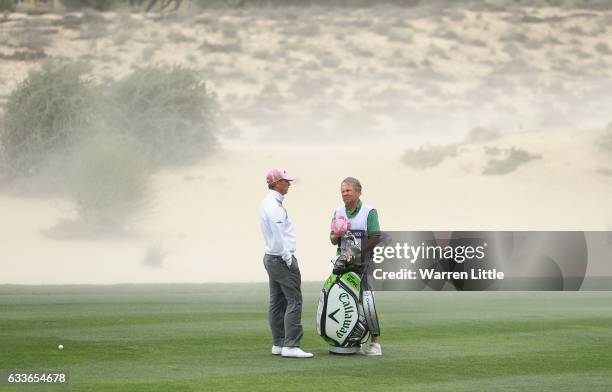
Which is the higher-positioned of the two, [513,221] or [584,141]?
[584,141]

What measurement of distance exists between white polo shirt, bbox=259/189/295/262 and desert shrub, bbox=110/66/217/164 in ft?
192

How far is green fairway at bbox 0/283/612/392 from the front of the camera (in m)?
15.2

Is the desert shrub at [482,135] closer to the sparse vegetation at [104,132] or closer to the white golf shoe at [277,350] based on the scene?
the sparse vegetation at [104,132]

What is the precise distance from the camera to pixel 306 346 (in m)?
19.0

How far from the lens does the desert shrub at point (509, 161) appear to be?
82125mm

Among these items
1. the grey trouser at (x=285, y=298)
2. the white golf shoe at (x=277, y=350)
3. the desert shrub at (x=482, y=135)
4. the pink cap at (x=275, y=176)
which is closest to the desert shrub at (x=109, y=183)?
the desert shrub at (x=482, y=135)

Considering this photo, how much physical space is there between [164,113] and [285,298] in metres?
59.3

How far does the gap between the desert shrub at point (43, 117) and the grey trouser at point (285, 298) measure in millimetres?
57197

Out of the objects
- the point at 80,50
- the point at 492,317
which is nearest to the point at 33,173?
the point at 80,50

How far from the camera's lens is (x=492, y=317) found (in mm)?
24656

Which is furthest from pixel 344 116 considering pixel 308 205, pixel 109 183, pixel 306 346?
pixel 306 346

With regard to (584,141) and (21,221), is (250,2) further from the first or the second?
(21,221)

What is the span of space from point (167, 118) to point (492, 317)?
52.0 m

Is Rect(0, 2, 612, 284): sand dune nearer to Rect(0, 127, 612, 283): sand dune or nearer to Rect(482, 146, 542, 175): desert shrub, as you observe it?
Rect(0, 127, 612, 283): sand dune
